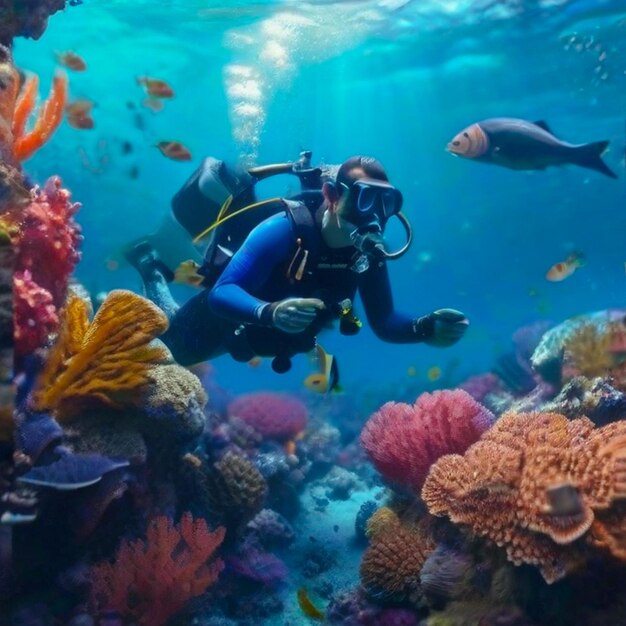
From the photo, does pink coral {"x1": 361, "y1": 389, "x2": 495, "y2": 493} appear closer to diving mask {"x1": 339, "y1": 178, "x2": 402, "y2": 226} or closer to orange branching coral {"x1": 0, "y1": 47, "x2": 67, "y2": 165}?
diving mask {"x1": 339, "y1": 178, "x2": 402, "y2": 226}

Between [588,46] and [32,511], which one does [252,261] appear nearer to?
[32,511]

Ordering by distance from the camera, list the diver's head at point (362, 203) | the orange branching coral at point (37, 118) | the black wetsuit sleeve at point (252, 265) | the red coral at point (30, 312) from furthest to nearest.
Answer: the orange branching coral at point (37, 118)
the diver's head at point (362, 203)
the black wetsuit sleeve at point (252, 265)
the red coral at point (30, 312)

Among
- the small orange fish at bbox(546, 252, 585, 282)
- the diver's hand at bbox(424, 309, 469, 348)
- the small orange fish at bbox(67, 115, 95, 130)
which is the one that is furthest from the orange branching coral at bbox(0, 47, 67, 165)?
the small orange fish at bbox(546, 252, 585, 282)

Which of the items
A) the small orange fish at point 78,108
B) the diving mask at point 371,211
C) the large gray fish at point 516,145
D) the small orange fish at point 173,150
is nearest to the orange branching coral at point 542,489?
the diving mask at point 371,211

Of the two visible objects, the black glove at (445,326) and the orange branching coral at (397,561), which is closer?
the orange branching coral at (397,561)

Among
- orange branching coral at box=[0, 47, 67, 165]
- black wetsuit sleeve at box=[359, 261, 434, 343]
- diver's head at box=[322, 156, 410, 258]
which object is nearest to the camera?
orange branching coral at box=[0, 47, 67, 165]

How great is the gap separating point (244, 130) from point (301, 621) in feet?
119

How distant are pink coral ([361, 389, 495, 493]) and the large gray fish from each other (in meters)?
2.60

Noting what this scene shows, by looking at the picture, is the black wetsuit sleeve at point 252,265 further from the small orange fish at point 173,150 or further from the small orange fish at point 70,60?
the small orange fish at point 70,60

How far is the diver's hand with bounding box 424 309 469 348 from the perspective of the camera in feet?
13.8

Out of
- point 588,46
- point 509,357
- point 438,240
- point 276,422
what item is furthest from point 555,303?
point 276,422

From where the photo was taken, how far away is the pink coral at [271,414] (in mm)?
8617

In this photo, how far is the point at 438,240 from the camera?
5700cm

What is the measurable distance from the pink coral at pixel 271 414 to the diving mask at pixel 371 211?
5.24 m
